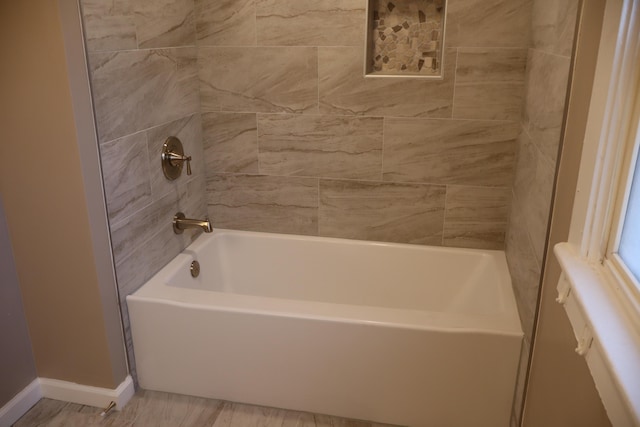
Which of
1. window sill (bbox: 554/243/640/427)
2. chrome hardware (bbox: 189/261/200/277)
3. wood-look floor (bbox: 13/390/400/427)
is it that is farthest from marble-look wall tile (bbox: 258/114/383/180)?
window sill (bbox: 554/243/640/427)

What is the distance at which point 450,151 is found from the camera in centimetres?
235

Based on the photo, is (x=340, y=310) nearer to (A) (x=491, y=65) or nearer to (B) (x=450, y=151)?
(B) (x=450, y=151)

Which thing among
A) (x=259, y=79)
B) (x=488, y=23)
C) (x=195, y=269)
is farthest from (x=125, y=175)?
(x=488, y=23)

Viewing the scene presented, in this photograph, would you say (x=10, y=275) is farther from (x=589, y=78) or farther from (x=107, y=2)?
(x=589, y=78)

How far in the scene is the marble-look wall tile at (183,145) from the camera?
2148 mm

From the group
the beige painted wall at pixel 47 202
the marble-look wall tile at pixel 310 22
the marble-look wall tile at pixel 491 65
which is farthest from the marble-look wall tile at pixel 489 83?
the beige painted wall at pixel 47 202

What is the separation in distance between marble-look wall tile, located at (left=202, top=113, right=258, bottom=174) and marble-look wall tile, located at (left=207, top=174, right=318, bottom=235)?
0.18 ft

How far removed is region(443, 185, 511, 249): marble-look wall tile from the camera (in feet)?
7.81

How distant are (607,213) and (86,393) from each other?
1.97 m

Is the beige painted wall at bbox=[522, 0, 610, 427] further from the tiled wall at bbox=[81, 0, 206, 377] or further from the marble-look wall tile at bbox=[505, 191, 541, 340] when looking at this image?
the tiled wall at bbox=[81, 0, 206, 377]

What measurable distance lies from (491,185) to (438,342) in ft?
2.94

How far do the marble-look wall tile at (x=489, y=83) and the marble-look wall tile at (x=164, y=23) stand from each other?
1245 mm

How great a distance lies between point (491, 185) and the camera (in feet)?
7.75

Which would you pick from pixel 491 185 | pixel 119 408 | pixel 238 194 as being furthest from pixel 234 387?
pixel 491 185
